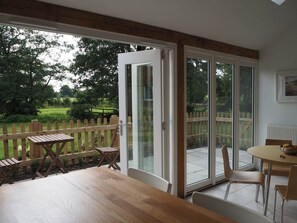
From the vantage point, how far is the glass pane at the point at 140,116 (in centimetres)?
345

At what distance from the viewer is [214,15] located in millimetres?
3125

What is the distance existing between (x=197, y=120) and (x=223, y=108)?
2.12 feet

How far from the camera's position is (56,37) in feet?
21.6

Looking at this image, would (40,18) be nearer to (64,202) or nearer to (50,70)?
(64,202)

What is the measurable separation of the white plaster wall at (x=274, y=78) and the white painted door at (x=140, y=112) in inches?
96.7

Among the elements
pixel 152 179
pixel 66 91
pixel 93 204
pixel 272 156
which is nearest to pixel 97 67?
pixel 66 91

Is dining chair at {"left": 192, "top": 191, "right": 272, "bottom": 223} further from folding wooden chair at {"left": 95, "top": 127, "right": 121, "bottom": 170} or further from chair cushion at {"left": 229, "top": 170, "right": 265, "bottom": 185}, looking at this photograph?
folding wooden chair at {"left": 95, "top": 127, "right": 121, "bottom": 170}

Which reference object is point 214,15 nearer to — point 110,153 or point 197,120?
point 197,120

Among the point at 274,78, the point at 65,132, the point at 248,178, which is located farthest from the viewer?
the point at 65,132

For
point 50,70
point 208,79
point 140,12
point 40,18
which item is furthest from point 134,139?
point 50,70

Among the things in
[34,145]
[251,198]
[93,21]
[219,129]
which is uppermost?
[93,21]

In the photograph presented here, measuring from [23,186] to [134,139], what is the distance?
7.00 ft

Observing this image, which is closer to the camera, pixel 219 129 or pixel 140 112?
pixel 140 112

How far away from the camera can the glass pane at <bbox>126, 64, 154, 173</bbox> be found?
11.3 ft
